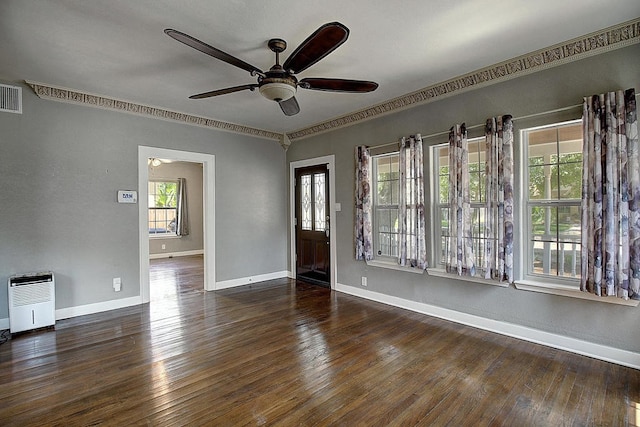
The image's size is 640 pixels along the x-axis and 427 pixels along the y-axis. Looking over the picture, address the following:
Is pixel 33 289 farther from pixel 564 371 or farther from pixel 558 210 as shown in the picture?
pixel 558 210

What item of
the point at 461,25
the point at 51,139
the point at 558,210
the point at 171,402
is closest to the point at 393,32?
the point at 461,25

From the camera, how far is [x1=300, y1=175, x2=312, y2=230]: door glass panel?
582 centimetres

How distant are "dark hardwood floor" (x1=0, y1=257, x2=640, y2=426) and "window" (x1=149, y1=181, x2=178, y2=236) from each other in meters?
5.83

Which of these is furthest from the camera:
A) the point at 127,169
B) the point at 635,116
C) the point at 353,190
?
the point at 353,190

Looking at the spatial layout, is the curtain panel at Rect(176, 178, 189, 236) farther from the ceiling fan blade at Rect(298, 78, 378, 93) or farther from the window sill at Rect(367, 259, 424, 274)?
the ceiling fan blade at Rect(298, 78, 378, 93)

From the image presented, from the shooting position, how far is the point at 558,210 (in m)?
3.10

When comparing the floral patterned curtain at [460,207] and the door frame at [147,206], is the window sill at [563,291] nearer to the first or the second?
the floral patterned curtain at [460,207]

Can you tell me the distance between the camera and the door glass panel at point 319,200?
18.2 ft

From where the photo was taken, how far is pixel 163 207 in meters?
9.44

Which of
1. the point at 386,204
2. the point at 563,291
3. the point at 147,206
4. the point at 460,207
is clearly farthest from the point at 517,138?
the point at 147,206

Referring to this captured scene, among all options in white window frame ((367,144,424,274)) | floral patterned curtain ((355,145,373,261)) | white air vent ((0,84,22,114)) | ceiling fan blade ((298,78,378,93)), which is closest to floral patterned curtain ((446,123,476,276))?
white window frame ((367,144,424,274))

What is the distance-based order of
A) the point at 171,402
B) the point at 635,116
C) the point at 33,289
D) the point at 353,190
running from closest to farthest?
the point at 171,402
the point at 635,116
the point at 33,289
the point at 353,190

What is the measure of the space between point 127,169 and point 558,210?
535 cm

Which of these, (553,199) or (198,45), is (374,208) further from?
(198,45)
